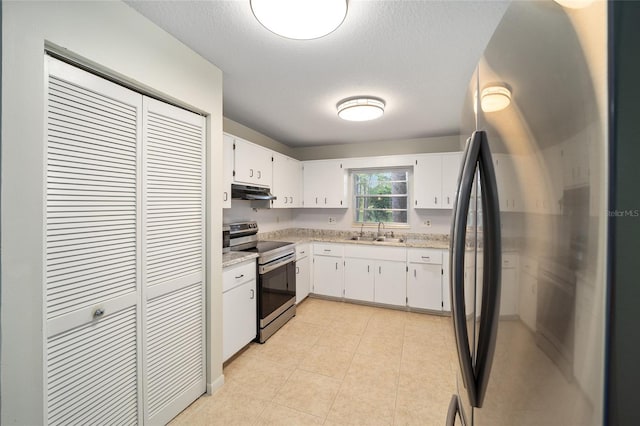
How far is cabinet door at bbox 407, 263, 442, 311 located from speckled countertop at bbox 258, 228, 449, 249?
30 centimetres

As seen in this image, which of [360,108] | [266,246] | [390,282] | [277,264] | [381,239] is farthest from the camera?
[381,239]

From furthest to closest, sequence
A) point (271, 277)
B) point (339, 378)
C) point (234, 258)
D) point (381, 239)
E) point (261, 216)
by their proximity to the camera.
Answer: point (381, 239)
point (261, 216)
point (271, 277)
point (234, 258)
point (339, 378)

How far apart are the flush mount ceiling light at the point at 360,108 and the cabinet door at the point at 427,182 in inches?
57.1

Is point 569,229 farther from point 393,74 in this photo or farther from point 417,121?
point 417,121

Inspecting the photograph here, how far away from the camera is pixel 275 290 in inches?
116

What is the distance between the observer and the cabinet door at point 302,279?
360cm

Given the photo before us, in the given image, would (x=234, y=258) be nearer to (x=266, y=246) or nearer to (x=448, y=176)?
(x=266, y=246)

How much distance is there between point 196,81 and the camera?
1.82 meters

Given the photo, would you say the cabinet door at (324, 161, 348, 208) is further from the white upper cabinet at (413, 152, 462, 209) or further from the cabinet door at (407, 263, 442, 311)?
the cabinet door at (407, 263, 442, 311)

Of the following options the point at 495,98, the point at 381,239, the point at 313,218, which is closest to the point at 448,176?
the point at 381,239

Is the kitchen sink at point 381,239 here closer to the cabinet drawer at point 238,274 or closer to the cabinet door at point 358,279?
the cabinet door at point 358,279

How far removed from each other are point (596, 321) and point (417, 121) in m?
3.34

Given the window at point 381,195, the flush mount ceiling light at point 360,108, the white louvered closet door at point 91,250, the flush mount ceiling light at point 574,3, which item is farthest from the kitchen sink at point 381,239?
the flush mount ceiling light at point 574,3

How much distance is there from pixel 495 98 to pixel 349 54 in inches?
58.4
